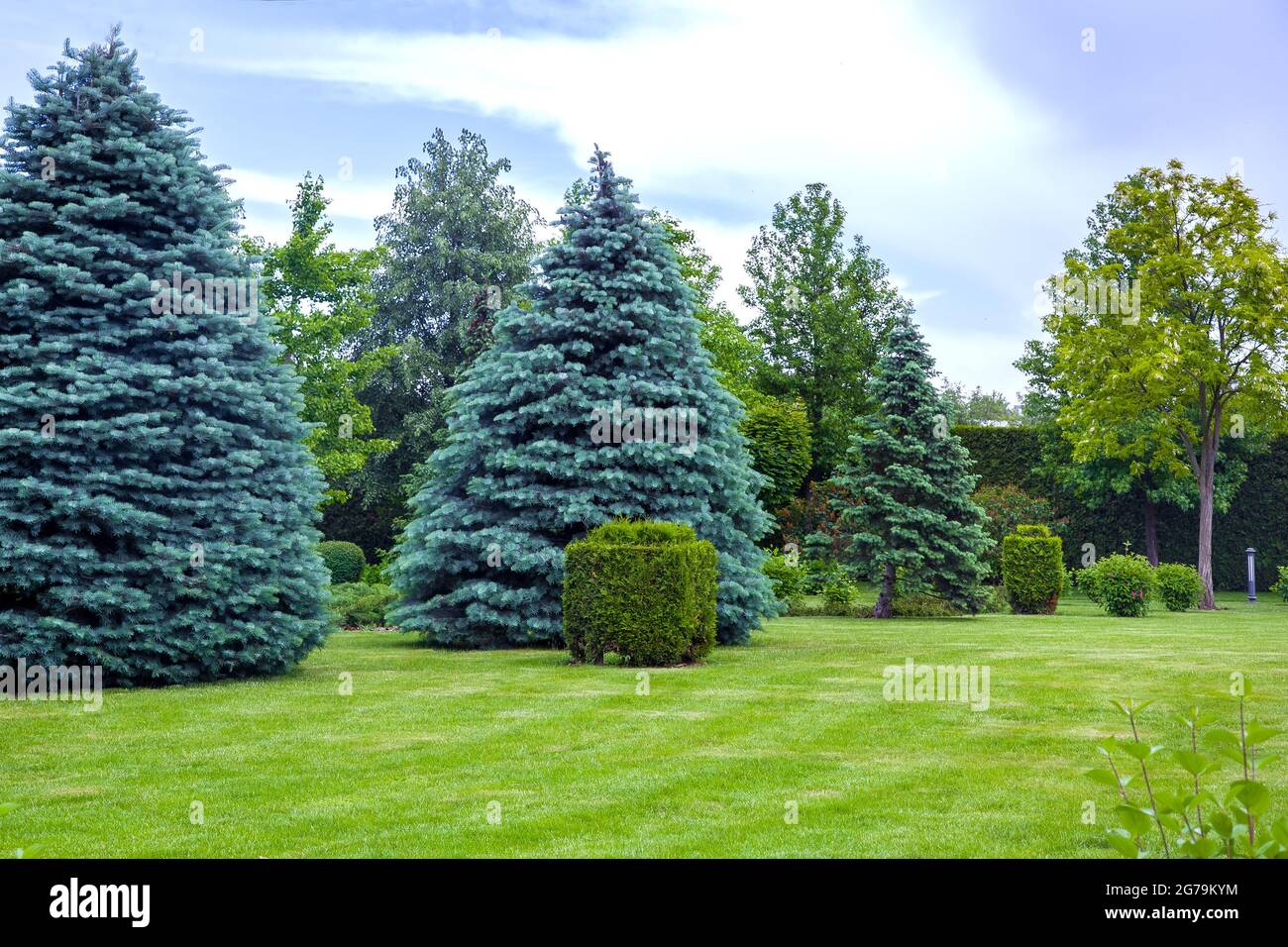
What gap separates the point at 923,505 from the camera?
23500 mm

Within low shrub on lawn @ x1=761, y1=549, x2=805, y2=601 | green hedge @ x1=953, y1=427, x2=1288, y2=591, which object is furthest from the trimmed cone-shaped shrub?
low shrub on lawn @ x1=761, y1=549, x2=805, y2=601

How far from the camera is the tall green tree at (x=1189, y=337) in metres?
25.8

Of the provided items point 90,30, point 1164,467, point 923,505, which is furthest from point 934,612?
point 90,30

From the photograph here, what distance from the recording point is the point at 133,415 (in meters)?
11.3

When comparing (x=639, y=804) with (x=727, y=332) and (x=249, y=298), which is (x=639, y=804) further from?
(x=727, y=332)

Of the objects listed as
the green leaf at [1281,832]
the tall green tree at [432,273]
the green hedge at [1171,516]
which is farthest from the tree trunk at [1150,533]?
the green leaf at [1281,832]

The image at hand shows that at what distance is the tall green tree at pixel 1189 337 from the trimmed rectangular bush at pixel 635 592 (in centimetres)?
1627

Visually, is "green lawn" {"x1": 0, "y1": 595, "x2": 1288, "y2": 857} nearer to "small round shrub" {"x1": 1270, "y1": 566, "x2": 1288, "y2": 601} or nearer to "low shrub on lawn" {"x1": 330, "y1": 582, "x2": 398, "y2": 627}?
"low shrub on lawn" {"x1": 330, "y1": 582, "x2": 398, "y2": 627}

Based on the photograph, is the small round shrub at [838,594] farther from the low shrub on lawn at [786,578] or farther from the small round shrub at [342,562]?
the small round shrub at [342,562]

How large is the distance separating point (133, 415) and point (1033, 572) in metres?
17.9

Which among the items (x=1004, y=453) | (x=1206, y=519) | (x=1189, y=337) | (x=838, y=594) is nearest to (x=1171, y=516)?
(x=1206, y=519)

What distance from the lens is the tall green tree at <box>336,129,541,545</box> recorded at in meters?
37.2

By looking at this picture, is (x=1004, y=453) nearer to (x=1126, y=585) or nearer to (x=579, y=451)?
(x=1126, y=585)

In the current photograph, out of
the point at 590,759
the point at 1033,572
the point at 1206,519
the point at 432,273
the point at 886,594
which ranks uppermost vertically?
the point at 432,273
